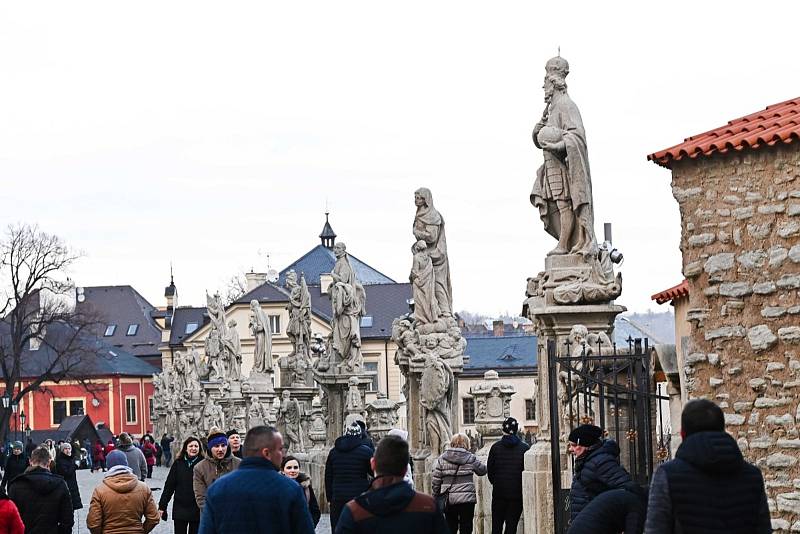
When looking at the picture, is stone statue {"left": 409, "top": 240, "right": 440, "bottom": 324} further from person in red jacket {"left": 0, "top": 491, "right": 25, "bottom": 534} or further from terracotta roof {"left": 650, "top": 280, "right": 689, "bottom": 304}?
person in red jacket {"left": 0, "top": 491, "right": 25, "bottom": 534}

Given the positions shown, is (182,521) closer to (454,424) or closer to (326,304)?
(454,424)

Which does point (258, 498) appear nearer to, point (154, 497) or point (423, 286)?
point (423, 286)

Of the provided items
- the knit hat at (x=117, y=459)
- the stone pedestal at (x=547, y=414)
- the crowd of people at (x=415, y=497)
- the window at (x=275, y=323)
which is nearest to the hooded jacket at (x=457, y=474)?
the stone pedestal at (x=547, y=414)

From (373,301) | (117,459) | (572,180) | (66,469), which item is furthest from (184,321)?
(117,459)

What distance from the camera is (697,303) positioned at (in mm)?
12555

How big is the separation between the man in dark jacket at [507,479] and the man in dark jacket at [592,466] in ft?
21.9

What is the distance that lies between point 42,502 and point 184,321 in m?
99.4

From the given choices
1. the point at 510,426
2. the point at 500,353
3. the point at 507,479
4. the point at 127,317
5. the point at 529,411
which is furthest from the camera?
the point at 127,317

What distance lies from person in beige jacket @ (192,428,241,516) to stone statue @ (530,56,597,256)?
3.82m

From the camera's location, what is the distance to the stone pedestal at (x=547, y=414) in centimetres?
1541

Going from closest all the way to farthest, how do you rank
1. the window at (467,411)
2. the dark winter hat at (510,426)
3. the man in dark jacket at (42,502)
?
the man in dark jacket at (42,502) → the dark winter hat at (510,426) → the window at (467,411)

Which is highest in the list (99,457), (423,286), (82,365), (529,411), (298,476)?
(82,365)

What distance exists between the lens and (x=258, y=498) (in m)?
8.71

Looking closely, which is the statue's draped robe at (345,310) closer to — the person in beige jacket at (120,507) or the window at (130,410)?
the person in beige jacket at (120,507)
